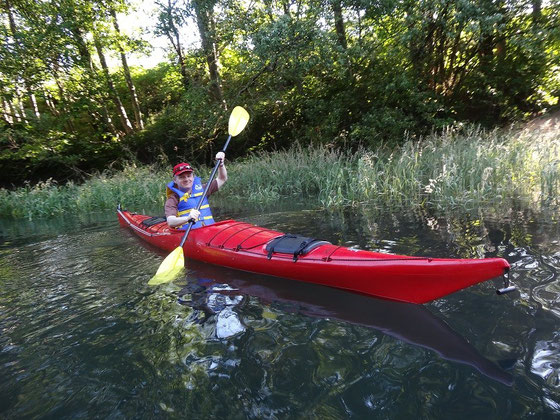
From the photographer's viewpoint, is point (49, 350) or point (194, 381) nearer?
point (194, 381)

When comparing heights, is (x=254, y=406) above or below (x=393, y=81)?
below

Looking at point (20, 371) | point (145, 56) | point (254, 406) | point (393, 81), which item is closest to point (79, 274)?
point (20, 371)

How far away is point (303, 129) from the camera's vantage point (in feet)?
31.5

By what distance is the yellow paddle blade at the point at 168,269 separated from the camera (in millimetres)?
2821

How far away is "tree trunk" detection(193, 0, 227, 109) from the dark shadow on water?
21.0 feet

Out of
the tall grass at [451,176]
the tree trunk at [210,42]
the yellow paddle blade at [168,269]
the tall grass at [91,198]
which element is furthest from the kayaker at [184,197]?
the tree trunk at [210,42]

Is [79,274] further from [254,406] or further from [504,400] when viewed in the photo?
[504,400]

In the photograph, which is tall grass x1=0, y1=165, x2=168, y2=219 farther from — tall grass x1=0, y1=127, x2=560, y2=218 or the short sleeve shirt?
the short sleeve shirt

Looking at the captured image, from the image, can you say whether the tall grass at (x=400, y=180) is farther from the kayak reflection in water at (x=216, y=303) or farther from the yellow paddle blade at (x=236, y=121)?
the kayak reflection in water at (x=216, y=303)

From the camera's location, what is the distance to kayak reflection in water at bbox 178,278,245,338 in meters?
2.19

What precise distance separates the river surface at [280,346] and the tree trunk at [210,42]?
6.33 metres

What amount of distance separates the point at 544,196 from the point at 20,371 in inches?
205

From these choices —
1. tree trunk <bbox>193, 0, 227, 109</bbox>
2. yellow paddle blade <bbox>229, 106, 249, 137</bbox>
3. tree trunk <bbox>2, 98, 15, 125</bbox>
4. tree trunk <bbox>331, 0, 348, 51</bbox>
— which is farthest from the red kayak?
tree trunk <bbox>2, 98, 15, 125</bbox>

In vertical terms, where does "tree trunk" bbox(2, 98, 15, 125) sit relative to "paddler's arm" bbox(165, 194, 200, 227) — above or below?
above
